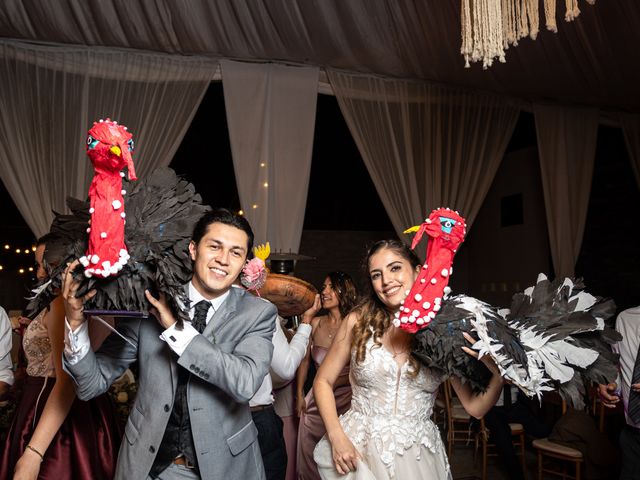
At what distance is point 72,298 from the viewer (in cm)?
166

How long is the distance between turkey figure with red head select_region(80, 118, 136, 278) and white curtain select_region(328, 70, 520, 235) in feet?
14.4

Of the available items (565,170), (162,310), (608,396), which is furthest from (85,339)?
(565,170)

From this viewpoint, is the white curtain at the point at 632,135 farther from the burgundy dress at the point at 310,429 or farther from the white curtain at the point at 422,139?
the burgundy dress at the point at 310,429

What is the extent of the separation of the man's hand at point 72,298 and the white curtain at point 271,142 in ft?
12.1

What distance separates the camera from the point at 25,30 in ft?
15.7

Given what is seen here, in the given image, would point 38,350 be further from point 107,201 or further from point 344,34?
point 344,34

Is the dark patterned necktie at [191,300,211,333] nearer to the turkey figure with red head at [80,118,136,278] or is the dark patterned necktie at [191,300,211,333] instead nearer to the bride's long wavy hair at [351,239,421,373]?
the turkey figure with red head at [80,118,136,278]

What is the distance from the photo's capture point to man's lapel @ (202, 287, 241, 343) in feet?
6.11

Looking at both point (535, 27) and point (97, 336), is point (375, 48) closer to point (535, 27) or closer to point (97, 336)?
point (535, 27)

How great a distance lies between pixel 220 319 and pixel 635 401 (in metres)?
2.03

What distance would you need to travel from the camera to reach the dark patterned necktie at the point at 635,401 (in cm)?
280

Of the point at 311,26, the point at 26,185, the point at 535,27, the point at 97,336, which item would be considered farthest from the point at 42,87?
the point at 535,27

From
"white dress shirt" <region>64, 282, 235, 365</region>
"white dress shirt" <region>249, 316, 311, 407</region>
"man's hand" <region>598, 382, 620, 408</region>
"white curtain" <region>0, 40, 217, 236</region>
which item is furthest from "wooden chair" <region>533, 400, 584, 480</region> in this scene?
"white curtain" <region>0, 40, 217, 236</region>

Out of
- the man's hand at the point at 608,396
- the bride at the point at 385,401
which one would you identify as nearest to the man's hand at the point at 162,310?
the bride at the point at 385,401
